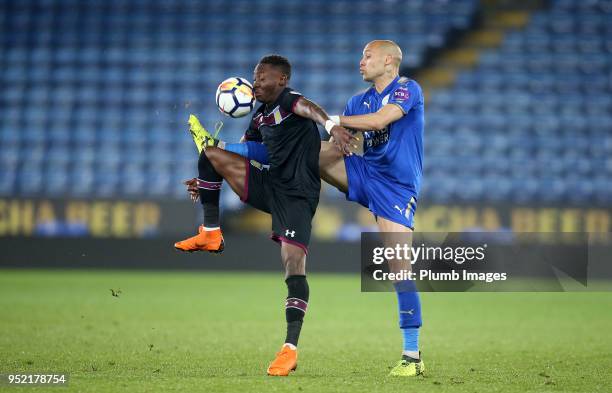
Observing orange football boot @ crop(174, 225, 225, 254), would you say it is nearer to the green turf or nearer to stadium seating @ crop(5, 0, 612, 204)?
the green turf

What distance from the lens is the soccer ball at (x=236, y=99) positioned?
6.04 meters

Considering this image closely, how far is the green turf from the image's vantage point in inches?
207

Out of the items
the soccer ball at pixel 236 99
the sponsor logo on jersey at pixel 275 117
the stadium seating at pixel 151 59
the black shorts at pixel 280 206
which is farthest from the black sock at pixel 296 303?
the stadium seating at pixel 151 59

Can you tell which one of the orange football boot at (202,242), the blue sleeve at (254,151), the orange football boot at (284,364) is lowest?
the orange football boot at (284,364)

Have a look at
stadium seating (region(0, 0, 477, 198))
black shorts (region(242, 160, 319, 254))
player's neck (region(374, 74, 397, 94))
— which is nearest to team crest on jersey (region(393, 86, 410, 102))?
player's neck (region(374, 74, 397, 94))

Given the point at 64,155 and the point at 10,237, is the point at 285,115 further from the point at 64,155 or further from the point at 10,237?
the point at 64,155

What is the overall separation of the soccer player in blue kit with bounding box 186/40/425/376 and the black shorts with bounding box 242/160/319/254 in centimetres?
22

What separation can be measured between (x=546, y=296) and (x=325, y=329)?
5.16 meters

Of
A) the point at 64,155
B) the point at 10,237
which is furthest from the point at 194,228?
the point at 64,155

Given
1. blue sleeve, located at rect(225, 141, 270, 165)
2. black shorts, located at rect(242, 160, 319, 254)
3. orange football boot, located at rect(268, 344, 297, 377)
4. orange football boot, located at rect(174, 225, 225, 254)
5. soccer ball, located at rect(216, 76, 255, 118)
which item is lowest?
orange football boot, located at rect(268, 344, 297, 377)

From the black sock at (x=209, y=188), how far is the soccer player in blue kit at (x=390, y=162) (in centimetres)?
66

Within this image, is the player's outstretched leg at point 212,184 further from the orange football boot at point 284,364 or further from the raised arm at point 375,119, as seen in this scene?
the orange football boot at point 284,364

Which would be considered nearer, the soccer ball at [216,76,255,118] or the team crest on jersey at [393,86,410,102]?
the team crest on jersey at [393,86,410,102]

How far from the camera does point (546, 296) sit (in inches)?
498
